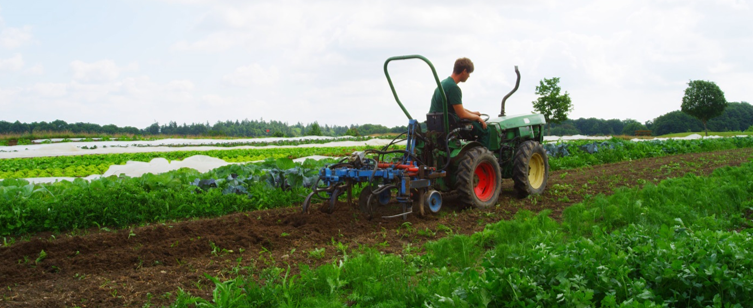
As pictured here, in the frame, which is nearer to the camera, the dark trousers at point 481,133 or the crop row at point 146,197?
the crop row at point 146,197

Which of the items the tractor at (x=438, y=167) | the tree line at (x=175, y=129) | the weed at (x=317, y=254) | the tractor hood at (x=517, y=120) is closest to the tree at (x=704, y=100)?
the tree line at (x=175, y=129)

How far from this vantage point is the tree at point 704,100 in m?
44.6

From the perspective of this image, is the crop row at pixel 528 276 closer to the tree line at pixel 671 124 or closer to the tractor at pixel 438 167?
the tractor at pixel 438 167

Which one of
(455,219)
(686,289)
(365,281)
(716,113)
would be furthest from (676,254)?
(716,113)

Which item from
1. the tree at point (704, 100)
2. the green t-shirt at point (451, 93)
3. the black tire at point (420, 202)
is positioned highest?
the tree at point (704, 100)

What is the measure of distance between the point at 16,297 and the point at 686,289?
460cm

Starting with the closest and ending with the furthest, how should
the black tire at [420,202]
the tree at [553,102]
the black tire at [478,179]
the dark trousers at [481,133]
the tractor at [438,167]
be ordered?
1. the tractor at [438,167]
2. the black tire at [420,202]
3. the black tire at [478,179]
4. the dark trousers at [481,133]
5. the tree at [553,102]

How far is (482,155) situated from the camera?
6691mm

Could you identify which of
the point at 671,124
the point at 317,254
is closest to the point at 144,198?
the point at 317,254

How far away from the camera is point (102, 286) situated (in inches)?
153

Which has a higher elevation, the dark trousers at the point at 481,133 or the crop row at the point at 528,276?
the dark trousers at the point at 481,133

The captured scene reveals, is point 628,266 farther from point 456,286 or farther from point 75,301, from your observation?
point 75,301

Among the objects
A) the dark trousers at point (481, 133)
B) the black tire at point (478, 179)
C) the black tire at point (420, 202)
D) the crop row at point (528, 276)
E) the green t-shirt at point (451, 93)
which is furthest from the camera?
the dark trousers at point (481, 133)

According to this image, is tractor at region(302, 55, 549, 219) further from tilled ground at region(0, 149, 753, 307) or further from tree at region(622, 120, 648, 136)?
tree at region(622, 120, 648, 136)
